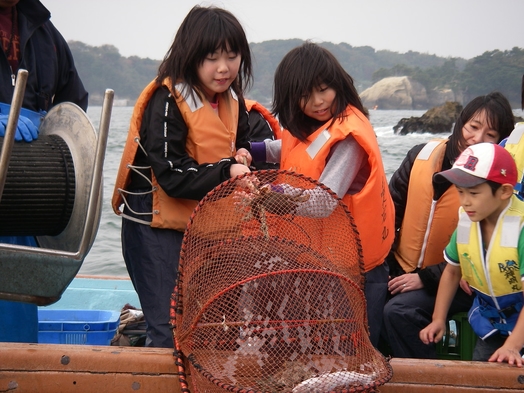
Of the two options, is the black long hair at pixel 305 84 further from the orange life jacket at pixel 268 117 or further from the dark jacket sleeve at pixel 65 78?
the dark jacket sleeve at pixel 65 78

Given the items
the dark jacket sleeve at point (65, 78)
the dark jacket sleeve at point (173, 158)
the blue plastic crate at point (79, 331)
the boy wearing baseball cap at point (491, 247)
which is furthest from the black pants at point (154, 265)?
the boy wearing baseball cap at point (491, 247)

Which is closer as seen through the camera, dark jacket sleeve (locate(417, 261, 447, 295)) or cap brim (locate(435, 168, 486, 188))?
cap brim (locate(435, 168, 486, 188))

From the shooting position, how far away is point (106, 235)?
1140 cm

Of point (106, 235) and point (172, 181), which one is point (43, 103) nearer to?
point (172, 181)

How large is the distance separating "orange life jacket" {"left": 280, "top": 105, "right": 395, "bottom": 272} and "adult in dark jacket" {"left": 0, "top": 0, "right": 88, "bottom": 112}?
141 cm

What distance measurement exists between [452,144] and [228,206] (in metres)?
1.67

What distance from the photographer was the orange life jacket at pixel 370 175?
2908 millimetres

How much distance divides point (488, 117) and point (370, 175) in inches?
43.4

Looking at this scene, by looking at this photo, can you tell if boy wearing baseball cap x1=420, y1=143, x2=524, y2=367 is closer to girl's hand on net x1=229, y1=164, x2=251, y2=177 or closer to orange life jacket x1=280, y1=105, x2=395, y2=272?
orange life jacket x1=280, y1=105, x2=395, y2=272

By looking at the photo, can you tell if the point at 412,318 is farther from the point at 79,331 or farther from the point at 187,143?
the point at 79,331

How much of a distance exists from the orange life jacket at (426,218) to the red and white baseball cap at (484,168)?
731mm

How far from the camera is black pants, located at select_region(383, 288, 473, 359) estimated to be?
341 centimetres

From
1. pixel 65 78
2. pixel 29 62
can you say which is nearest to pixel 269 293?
pixel 29 62

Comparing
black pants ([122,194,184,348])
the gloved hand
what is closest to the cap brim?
black pants ([122,194,184,348])
